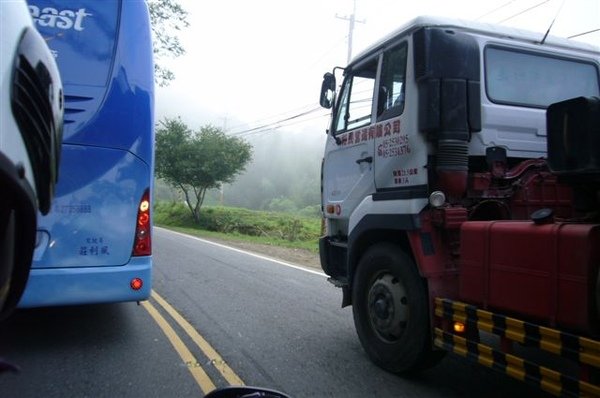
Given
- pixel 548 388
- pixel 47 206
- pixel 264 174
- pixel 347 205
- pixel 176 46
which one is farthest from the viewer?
pixel 264 174

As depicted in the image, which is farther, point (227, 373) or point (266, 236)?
→ point (266, 236)

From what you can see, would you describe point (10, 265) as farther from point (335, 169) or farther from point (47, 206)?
point (335, 169)

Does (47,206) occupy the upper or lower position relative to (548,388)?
upper

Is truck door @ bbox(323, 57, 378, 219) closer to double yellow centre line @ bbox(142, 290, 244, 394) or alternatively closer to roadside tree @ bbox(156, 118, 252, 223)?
double yellow centre line @ bbox(142, 290, 244, 394)

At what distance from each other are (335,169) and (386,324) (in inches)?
75.0

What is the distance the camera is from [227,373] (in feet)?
15.3

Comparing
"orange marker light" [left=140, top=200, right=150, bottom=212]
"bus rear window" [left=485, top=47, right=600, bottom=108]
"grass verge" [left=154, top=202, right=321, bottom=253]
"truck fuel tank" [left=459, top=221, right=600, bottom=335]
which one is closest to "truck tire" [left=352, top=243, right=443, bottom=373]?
"truck fuel tank" [left=459, top=221, right=600, bottom=335]

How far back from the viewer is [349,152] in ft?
18.2

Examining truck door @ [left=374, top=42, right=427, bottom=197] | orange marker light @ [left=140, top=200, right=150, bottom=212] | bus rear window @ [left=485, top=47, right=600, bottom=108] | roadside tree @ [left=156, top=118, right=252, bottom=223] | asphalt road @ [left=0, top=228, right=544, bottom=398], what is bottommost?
asphalt road @ [left=0, top=228, right=544, bottom=398]

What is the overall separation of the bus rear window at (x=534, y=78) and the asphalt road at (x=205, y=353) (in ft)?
7.74

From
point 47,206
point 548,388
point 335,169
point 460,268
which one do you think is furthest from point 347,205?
point 47,206

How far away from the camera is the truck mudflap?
2941 millimetres

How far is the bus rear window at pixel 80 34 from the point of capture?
4.84 meters

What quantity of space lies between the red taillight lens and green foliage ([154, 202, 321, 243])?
18.0 meters
